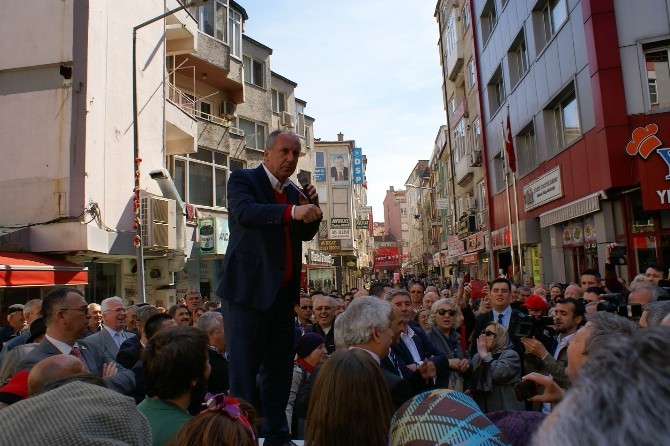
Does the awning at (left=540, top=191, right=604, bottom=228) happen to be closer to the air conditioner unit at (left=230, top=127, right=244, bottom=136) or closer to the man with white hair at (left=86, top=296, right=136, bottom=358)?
the man with white hair at (left=86, top=296, right=136, bottom=358)

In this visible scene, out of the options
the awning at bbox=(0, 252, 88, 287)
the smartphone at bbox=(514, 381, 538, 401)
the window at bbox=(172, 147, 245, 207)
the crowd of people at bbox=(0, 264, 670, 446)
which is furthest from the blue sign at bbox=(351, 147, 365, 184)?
the smartphone at bbox=(514, 381, 538, 401)

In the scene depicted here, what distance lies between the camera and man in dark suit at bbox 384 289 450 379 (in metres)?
4.59

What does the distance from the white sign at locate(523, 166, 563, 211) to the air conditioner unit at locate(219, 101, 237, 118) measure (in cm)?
1337

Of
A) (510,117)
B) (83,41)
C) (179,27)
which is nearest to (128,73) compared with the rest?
(83,41)

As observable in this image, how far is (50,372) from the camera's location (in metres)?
2.92

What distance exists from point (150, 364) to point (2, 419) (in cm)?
187

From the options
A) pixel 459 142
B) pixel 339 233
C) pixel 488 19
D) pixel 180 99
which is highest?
pixel 488 19

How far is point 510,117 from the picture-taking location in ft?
73.0

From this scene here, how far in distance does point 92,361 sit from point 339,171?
170 ft

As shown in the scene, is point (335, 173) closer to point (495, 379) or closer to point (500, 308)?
point (500, 308)

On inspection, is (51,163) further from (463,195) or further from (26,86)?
(463,195)

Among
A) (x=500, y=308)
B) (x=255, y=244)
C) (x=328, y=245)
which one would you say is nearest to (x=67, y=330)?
(x=255, y=244)

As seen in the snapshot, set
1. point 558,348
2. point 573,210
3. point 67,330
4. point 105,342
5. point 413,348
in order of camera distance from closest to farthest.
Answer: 1. point 67,330
2. point 413,348
3. point 558,348
4. point 105,342
5. point 573,210

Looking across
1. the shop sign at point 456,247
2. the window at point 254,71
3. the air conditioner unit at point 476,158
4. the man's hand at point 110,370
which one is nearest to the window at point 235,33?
the window at point 254,71
